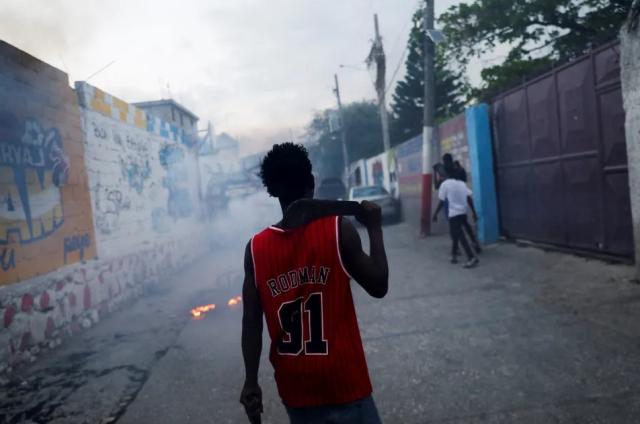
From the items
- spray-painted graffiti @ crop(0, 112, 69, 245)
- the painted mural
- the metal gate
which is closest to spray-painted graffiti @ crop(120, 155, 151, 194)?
the painted mural

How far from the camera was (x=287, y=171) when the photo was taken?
6.04ft

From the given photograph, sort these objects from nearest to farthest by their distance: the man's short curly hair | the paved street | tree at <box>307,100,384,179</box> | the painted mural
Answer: the man's short curly hair, the paved street, the painted mural, tree at <box>307,100,384,179</box>

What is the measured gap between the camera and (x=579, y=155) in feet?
22.2

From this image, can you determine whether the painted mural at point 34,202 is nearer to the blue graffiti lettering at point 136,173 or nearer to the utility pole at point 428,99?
the blue graffiti lettering at point 136,173

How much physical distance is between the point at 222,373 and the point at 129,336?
2.39 meters

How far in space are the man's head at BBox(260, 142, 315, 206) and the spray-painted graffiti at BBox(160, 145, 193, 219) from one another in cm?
991

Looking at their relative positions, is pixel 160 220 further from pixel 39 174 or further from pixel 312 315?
pixel 312 315

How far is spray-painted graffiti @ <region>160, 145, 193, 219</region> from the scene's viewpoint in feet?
37.6

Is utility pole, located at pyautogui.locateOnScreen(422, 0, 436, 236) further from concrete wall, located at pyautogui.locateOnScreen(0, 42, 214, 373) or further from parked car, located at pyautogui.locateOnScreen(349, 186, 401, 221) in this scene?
concrete wall, located at pyautogui.locateOnScreen(0, 42, 214, 373)

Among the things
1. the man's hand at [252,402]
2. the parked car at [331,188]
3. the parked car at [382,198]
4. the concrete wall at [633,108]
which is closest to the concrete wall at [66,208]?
the man's hand at [252,402]

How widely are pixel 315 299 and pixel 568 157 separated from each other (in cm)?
662

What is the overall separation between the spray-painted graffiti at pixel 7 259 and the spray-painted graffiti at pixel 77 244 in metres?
1.09

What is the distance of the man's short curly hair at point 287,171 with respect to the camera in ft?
6.05

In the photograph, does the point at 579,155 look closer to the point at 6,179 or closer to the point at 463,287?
the point at 463,287
